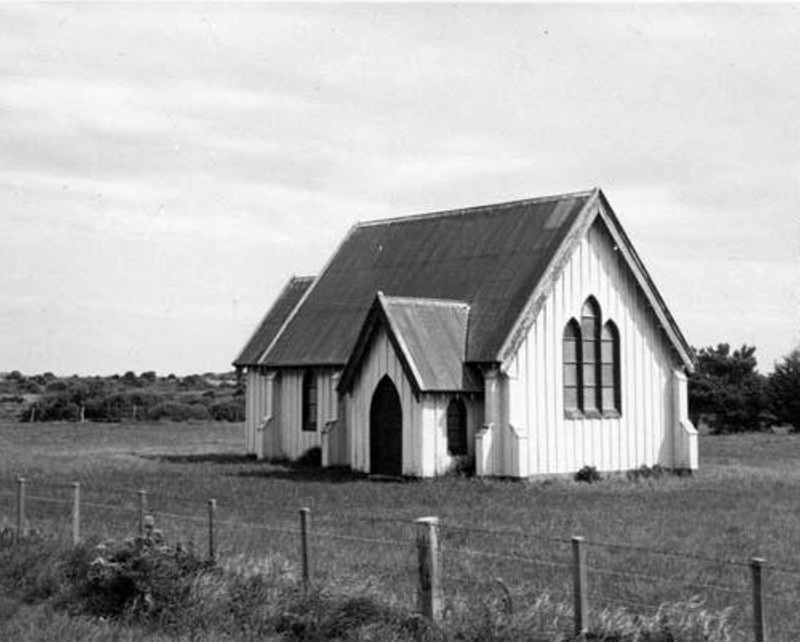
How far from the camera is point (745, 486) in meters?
30.7

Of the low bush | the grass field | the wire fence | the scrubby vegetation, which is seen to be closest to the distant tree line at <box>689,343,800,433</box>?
the grass field

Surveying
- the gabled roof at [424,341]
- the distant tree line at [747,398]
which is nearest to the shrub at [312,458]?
the gabled roof at [424,341]

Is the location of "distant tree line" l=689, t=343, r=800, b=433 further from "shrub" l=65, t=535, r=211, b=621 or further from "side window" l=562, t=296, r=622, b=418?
"shrub" l=65, t=535, r=211, b=621

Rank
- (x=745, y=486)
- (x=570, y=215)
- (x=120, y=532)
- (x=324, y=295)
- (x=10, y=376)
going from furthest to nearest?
(x=10, y=376), (x=324, y=295), (x=570, y=215), (x=745, y=486), (x=120, y=532)

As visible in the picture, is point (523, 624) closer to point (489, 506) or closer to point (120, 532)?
point (120, 532)

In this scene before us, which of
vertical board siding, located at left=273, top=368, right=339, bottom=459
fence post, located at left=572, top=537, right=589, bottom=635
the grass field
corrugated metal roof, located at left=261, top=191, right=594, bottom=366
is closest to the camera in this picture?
fence post, located at left=572, top=537, right=589, bottom=635

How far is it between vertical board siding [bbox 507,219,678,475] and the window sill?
110 millimetres

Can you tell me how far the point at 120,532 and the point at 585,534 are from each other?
25.1 ft

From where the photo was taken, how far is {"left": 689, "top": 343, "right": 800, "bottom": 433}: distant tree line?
67.8 metres

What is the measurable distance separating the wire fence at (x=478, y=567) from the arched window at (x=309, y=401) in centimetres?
1516

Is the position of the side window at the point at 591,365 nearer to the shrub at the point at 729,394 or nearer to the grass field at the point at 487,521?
the grass field at the point at 487,521

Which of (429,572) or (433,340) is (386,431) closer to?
(433,340)

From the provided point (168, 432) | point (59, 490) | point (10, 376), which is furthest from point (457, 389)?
point (10, 376)

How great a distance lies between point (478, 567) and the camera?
16406 millimetres
